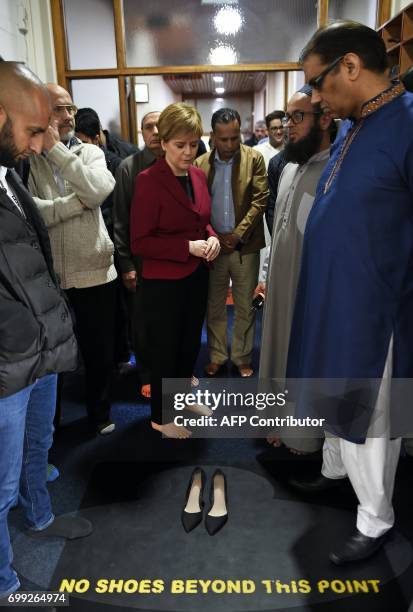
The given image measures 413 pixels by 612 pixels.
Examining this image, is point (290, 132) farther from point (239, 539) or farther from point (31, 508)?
point (31, 508)

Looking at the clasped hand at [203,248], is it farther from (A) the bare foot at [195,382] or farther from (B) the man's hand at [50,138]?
(A) the bare foot at [195,382]

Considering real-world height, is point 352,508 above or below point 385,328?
below

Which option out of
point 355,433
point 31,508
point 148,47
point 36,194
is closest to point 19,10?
point 148,47

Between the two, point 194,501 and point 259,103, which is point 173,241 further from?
point 259,103

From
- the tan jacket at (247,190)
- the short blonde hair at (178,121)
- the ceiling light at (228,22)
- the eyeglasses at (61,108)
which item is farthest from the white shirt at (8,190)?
the ceiling light at (228,22)

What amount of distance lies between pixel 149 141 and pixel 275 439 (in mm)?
1702

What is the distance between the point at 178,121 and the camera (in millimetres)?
1843

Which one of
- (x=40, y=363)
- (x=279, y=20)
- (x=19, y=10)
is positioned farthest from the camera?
(x=279, y=20)

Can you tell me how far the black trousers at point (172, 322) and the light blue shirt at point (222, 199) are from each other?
25.3 inches

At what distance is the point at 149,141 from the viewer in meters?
2.58

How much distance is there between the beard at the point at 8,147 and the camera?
1113 mm

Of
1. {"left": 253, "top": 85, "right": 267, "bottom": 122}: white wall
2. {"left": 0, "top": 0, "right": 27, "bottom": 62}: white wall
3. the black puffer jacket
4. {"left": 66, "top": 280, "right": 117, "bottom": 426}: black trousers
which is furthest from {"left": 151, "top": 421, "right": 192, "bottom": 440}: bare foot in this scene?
{"left": 253, "top": 85, "right": 267, "bottom": 122}: white wall

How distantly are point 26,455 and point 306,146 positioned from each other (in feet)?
4.98

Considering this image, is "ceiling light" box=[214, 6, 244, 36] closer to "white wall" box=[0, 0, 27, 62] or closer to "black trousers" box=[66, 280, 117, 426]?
"white wall" box=[0, 0, 27, 62]
